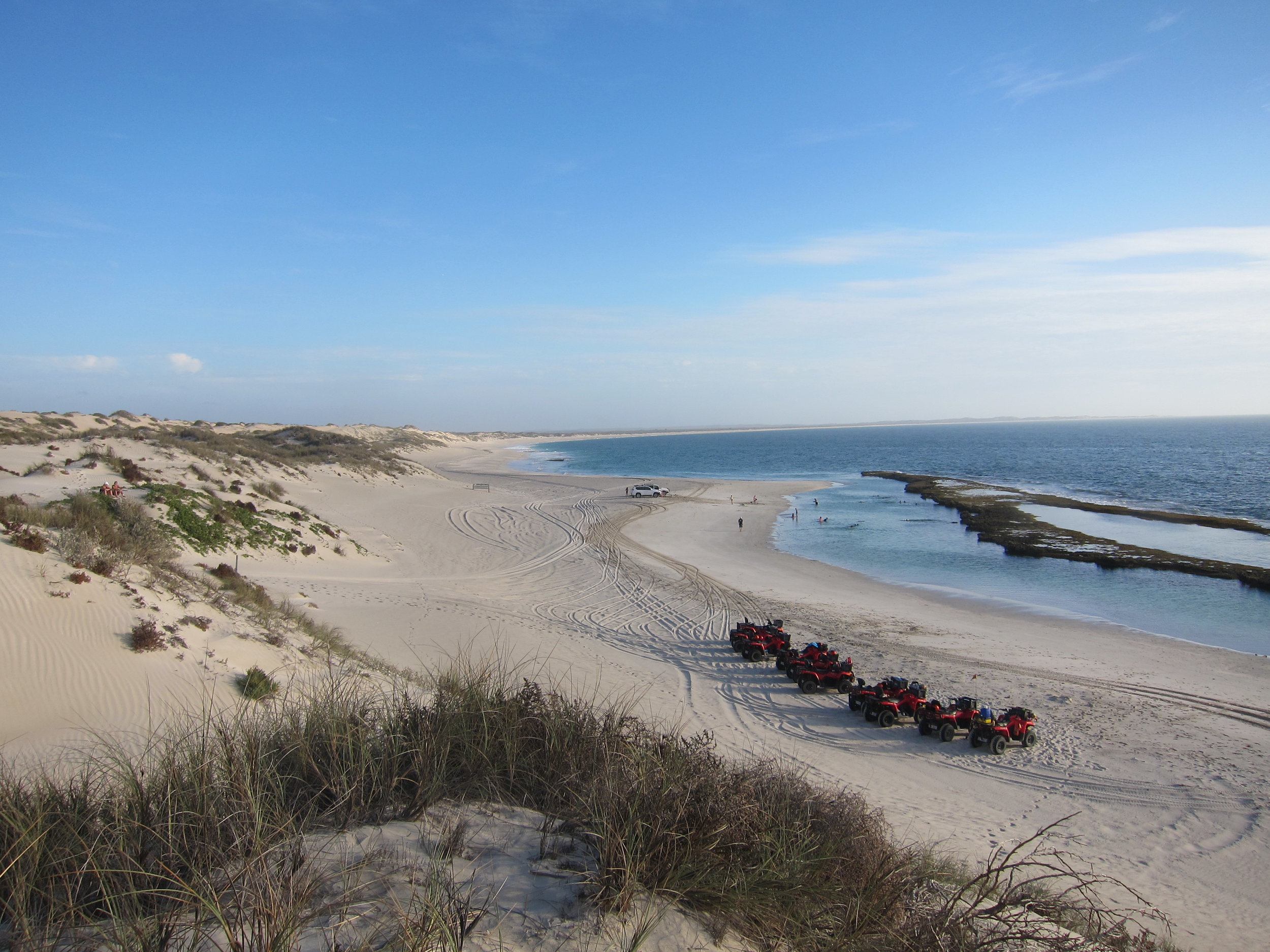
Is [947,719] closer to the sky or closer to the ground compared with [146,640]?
closer to the ground

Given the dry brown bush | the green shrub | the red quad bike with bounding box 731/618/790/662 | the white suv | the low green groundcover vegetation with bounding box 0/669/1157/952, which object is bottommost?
the red quad bike with bounding box 731/618/790/662

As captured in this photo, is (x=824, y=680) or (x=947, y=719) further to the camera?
(x=824, y=680)

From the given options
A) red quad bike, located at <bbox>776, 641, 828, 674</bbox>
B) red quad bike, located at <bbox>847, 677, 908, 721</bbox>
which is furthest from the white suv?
red quad bike, located at <bbox>847, 677, 908, 721</bbox>

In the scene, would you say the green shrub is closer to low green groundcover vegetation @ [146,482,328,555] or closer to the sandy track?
the sandy track

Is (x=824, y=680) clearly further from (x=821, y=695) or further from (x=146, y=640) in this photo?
(x=146, y=640)

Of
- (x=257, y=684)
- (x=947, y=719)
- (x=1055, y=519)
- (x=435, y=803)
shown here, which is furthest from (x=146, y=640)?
(x=1055, y=519)

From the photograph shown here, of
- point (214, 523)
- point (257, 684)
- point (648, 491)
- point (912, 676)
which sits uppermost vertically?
point (214, 523)

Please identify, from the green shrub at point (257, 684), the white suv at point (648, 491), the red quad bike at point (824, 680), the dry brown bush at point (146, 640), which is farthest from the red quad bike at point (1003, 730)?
the white suv at point (648, 491)
